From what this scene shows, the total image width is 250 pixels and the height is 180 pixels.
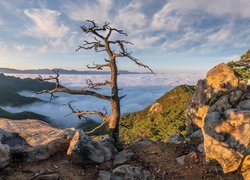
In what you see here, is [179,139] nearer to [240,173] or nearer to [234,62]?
[240,173]

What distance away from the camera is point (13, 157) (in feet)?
54.2

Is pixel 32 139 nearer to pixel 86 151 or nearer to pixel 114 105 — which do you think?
pixel 86 151

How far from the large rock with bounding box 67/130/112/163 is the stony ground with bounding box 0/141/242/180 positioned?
1.28 ft

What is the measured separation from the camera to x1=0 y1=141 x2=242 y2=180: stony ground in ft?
49.0

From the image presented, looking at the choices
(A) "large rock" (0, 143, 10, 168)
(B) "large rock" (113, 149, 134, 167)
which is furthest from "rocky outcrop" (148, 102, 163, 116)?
(A) "large rock" (0, 143, 10, 168)

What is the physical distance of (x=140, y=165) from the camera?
1722cm

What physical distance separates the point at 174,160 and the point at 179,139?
3.67m

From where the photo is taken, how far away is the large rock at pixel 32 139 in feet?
55.2

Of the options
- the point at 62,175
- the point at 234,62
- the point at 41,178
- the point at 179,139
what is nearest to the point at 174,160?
the point at 179,139

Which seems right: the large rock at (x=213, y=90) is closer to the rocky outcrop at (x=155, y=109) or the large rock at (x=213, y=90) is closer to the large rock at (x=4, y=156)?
the large rock at (x=4, y=156)

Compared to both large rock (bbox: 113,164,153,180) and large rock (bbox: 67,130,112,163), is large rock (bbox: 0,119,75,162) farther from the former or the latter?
large rock (bbox: 113,164,153,180)

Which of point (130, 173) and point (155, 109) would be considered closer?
point (130, 173)

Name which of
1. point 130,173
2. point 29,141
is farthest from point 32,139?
point 130,173

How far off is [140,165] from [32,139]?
8.65 metres
